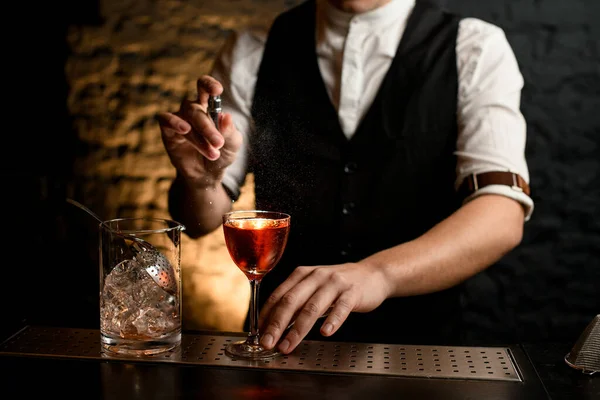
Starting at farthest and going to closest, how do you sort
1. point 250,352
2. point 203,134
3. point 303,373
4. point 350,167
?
point 350,167 < point 203,134 < point 250,352 < point 303,373

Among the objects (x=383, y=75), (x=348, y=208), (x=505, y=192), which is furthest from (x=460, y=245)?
(x=383, y=75)

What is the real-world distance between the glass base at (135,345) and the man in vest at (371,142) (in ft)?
1.68

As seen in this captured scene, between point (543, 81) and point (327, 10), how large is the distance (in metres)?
0.61

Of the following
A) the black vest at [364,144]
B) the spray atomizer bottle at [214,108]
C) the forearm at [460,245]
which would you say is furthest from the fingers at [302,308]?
the spray atomizer bottle at [214,108]

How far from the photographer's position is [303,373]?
129 centimetres

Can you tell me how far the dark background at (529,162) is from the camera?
1.96 metres

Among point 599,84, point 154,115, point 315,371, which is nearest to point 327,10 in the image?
point 154,115

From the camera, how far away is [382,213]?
1949 mm

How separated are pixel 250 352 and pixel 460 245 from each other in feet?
2.15

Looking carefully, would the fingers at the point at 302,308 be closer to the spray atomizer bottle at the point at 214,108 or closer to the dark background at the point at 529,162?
the spray atomizer bottle at the point at 214,108

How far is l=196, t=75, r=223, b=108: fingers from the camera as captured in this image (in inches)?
73.7

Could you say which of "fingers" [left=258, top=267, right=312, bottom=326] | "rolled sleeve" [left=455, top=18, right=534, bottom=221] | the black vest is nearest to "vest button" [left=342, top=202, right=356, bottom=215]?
the black vest

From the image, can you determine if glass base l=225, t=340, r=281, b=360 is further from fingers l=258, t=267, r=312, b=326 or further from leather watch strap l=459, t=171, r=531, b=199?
leather watch strap l=459, t=171, r=531, b=199

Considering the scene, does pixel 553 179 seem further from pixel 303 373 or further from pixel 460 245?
pixel 303 373
